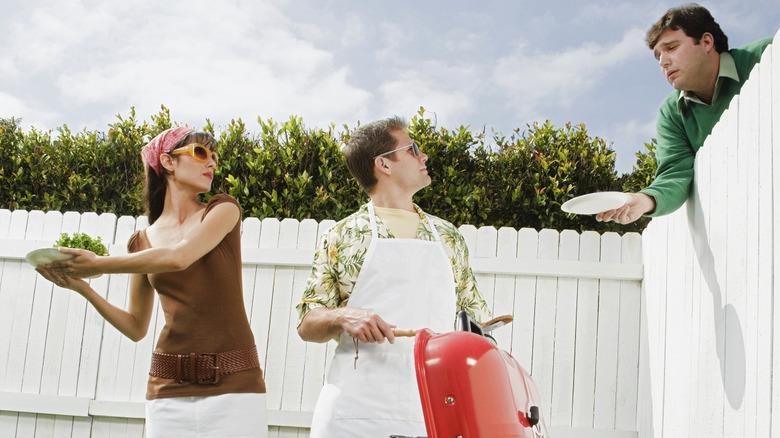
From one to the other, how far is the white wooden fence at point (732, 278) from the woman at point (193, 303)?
1.46m

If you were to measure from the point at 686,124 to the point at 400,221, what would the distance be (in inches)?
43.1

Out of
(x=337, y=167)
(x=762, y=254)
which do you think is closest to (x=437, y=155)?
(x=337, y=167)

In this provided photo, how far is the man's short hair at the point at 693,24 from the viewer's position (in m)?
2.49

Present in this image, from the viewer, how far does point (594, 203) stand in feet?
7.02

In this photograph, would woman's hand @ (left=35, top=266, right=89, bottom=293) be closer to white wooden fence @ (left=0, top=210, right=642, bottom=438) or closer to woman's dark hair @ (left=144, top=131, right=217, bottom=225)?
woman's dark hair @ (left=144, top=131, right=217, bottom=225)

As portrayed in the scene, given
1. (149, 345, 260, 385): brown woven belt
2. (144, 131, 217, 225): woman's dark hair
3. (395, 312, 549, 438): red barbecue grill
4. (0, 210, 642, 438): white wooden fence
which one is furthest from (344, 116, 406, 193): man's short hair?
(0, 210, 642, 438): white wooden fence

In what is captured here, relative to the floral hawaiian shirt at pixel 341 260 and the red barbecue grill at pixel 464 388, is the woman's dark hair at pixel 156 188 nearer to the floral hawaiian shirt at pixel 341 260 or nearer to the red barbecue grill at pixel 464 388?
the floral hawaiian shirt at pixel 341 260

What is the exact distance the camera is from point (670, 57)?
8.26 ft

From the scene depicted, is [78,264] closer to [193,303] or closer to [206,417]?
[193,303]

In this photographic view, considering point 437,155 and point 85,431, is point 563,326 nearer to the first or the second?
point 437,155

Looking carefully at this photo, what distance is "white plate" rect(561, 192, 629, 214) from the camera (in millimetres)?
2123

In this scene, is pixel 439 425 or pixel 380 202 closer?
pixel 439 425

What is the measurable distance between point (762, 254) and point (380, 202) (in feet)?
3.87

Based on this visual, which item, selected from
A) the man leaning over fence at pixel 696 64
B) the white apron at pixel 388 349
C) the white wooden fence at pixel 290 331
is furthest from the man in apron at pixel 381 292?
the white wooden fence at pixel 290 331
